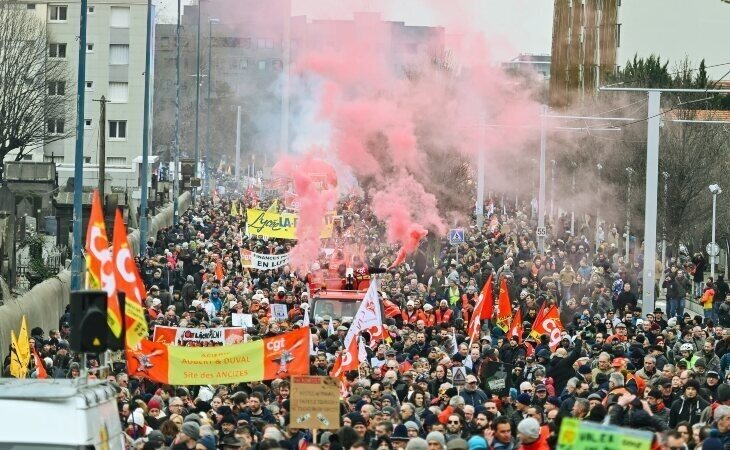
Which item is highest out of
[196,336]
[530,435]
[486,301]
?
[530,435]

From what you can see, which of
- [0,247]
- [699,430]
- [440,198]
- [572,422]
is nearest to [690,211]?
[440,198]

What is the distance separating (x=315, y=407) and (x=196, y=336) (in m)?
6.67

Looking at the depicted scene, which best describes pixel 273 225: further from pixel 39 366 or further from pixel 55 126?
pixel 55 126

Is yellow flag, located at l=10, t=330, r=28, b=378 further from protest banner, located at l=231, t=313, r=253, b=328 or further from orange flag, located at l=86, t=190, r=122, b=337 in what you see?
orange flag, located at l=86, t=190, r=122, b=337

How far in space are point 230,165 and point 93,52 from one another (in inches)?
1570

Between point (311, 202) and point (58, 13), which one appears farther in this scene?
point (58, 13)

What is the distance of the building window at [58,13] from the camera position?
3428 inches

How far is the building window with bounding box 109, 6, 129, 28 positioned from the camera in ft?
294

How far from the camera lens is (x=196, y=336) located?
20.7 meters

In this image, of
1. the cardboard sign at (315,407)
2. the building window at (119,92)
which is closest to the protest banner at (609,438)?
the cardboard sign at (315,407)

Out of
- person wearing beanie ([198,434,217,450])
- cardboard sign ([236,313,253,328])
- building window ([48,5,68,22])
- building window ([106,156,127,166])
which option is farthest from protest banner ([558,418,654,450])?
building window ([106,156,127,166])

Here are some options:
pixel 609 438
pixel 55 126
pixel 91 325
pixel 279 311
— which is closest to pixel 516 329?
pixel 279 311

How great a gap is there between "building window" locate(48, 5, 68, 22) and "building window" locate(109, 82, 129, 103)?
4.70m

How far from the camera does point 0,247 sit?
102 ft
